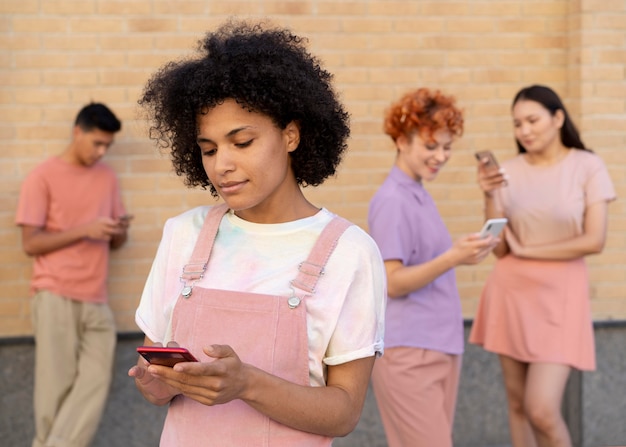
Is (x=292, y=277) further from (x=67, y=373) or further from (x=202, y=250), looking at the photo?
(x=67, y=373)

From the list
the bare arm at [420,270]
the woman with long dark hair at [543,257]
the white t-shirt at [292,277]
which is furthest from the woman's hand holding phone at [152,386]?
the woman with long dark hair at [543,257]

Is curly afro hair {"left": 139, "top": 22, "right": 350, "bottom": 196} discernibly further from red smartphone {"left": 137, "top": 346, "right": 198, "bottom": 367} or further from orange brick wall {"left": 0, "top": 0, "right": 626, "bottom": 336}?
orange brick wall {"left": 0, "top": 0, "right": 626, "bottom": 336}

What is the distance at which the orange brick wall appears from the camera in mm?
5906

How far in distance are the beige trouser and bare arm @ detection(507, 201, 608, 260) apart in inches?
89.0

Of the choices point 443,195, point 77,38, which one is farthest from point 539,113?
point 77,38

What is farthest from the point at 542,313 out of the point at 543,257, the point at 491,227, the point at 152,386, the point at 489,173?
the point at 152,386

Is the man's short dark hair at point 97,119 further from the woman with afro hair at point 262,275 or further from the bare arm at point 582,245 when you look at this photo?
the woman with afro hair at point 262,275

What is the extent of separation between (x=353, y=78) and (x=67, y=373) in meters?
2.27

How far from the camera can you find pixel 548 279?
5164 mm

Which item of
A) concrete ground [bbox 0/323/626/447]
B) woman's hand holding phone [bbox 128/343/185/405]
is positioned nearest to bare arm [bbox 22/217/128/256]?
concrete ground [bbox 0/323/626/447]

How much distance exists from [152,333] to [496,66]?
4388 millimetres

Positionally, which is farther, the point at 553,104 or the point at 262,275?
the point at 553,104

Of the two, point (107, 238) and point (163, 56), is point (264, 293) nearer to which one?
point (107, 238)

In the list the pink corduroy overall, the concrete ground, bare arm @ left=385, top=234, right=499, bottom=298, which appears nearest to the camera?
the pink corduroy overall
